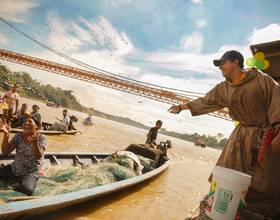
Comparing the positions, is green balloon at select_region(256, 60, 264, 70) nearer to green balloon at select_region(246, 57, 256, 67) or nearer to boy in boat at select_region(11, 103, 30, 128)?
green balloon at select_region(246, 57, 256, 67)

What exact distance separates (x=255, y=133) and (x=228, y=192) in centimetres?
86

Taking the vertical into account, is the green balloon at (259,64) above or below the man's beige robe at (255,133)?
above

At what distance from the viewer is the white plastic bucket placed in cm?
221

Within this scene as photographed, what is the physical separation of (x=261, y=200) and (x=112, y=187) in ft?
8.74

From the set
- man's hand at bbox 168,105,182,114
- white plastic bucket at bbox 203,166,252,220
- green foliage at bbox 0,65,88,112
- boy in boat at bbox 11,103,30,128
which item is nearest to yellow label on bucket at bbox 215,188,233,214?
white plastic bucket at bbox 203,166,252,220

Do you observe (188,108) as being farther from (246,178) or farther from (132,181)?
(132,181)

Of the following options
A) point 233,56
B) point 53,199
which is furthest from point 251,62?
point 53,199

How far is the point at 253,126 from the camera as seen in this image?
9.46ft

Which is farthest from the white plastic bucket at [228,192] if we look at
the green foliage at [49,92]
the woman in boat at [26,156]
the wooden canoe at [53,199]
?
the green foliage at [49,92]

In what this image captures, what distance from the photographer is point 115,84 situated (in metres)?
41.8

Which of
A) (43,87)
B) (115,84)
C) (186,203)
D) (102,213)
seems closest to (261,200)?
(102,213)

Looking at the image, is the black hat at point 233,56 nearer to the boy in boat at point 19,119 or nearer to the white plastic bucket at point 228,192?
the white plastic bucket at point 228,192

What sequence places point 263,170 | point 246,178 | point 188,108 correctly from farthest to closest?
point 188,108 < point 263,170 < point 246,178

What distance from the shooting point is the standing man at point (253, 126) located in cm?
276
